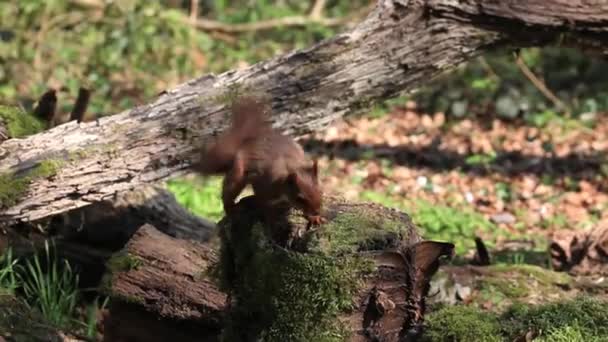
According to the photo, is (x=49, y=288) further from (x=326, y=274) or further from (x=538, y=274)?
(x=538, y=274)

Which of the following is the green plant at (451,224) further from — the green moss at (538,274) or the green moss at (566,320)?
the green moss at (566,320)

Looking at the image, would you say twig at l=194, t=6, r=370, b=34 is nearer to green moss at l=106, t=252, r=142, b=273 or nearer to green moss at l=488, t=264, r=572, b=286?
green moss at l=488, t=264, r=572, b=286

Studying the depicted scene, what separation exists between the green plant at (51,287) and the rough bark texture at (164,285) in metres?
0.64

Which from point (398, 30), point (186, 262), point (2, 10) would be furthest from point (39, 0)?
point (186, 262)

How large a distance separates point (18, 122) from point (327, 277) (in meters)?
2.52

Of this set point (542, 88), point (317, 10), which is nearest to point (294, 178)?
point (542, 88)

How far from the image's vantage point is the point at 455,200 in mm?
8188

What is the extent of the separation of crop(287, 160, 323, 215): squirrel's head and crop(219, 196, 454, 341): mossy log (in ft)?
0.37

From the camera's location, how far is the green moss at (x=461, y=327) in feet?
13.3

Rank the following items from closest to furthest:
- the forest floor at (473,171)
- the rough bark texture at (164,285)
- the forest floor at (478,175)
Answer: the rough bark texture at (164,285) → the forest floor at (478,175) → the forest floor at (473,171)

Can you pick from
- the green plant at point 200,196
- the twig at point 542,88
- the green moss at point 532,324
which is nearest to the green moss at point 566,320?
the green moss at point 532,324

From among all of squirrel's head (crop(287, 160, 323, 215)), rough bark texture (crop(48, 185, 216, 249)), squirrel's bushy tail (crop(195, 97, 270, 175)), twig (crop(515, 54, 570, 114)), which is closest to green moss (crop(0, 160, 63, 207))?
rough bark texture (crop(48, 185, 216, 249))

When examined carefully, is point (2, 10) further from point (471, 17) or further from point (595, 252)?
point (595, 252)

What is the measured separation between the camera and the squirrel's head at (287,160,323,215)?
3.69 meters
